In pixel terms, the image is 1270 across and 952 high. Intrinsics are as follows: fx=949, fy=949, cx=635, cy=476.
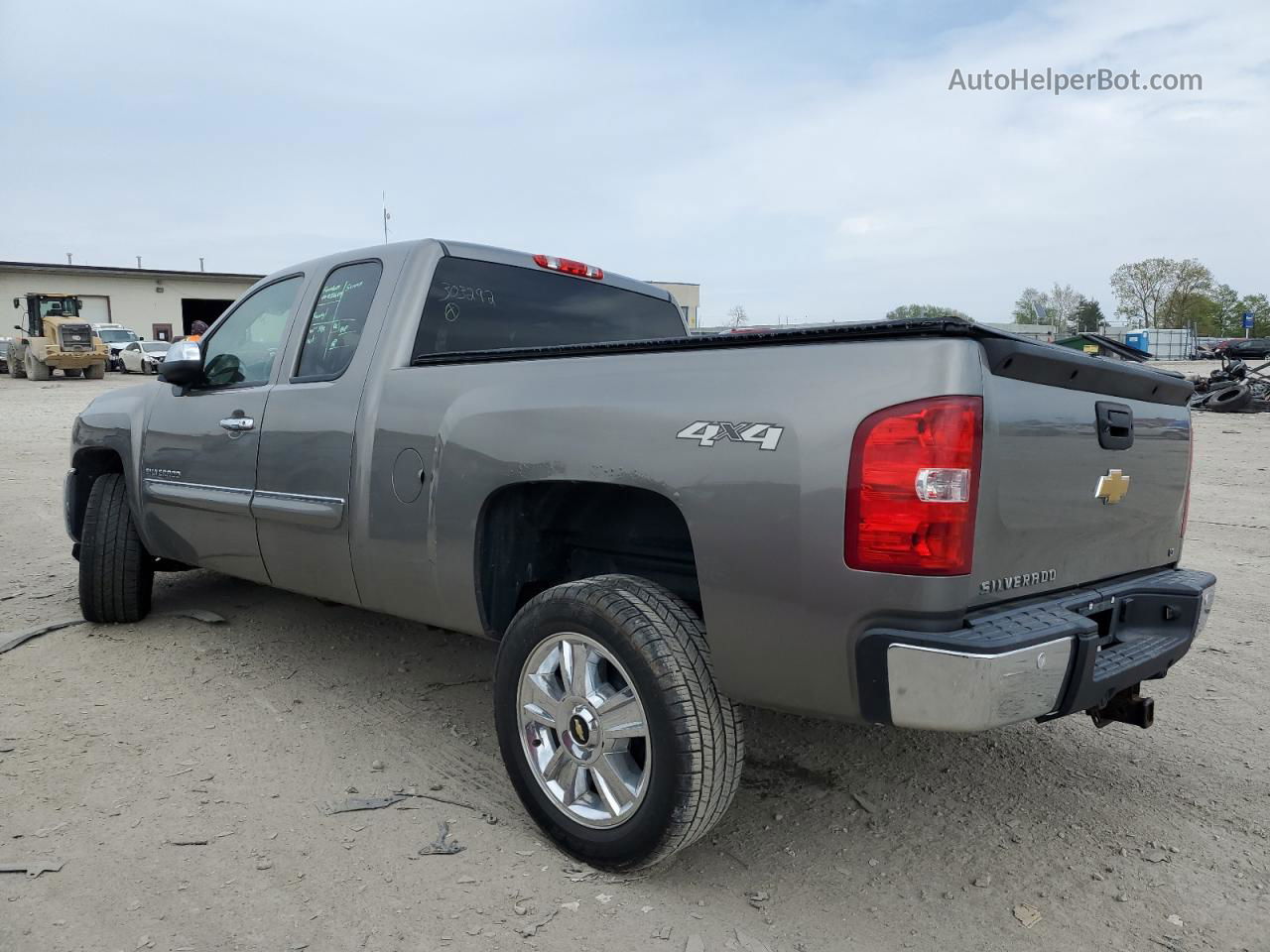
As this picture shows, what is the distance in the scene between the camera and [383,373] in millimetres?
3398

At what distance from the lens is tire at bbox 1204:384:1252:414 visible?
19141 mm

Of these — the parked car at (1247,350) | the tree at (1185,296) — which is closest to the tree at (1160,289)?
the tree at (1185,296)

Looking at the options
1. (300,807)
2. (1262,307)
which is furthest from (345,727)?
(1262,307)

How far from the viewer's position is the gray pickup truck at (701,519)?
2.13m

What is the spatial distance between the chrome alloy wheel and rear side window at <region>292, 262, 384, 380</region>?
1572mm

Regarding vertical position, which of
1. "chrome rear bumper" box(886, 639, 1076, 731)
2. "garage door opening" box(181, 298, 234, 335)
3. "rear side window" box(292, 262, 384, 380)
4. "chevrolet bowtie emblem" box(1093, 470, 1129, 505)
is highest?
"garage door opening" box(181, 298, 234, 335)

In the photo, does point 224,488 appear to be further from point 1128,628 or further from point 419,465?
point 1128,628

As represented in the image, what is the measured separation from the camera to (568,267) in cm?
423

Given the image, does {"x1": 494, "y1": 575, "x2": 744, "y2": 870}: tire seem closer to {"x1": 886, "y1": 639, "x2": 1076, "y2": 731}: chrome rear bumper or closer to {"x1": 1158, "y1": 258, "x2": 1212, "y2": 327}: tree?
{"x1": 886, "y1": 639, "x2": 1076, "y2": 731}: chrome rear bumper

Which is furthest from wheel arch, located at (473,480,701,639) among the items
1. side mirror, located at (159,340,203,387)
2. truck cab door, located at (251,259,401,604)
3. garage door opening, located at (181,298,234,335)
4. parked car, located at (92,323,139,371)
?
garage door opening, located at (181,298,234,335)

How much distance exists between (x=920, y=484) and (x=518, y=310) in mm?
2278

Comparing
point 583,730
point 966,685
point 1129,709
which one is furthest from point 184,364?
point 1129,709

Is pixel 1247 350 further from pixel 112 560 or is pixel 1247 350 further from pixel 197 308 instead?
pixel 197 308

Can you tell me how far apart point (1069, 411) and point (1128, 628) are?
713 mm
